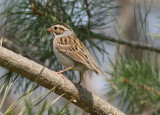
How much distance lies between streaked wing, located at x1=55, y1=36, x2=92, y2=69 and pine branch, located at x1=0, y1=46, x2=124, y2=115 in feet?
1.77

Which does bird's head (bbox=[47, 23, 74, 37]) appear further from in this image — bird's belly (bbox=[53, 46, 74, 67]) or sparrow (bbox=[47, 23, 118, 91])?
bird's belly (bbox=[53, 46, 74, 67])

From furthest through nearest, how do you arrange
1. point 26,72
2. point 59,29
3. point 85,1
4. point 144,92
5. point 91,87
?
point 91,87, point 59,29, point 85,1, point 144,92, point 26,72

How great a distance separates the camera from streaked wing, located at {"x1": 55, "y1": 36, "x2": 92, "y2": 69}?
266 centimetres

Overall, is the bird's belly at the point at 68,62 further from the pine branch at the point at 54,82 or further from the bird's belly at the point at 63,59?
the pine branch at the point at 54,82

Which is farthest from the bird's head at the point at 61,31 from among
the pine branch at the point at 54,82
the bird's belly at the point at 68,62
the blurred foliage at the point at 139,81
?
the pine branch at the point at 54,82

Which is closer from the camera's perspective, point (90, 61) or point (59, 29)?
point (90, 61)

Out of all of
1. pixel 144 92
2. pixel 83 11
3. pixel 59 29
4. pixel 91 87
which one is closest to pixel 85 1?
pixel 83 11

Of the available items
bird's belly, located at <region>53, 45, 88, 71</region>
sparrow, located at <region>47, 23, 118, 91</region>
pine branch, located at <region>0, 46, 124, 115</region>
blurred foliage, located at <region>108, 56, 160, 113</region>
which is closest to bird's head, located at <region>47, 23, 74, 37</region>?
sparrow, located at <region>47, 23, 118, 91</region>

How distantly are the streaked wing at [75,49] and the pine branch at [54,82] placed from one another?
1.77 feet

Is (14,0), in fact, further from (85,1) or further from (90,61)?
(90,61)

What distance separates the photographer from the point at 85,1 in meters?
2.58

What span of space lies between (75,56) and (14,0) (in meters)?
0.79

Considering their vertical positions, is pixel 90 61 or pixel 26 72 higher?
pixel 26 72

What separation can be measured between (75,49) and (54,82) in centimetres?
105
